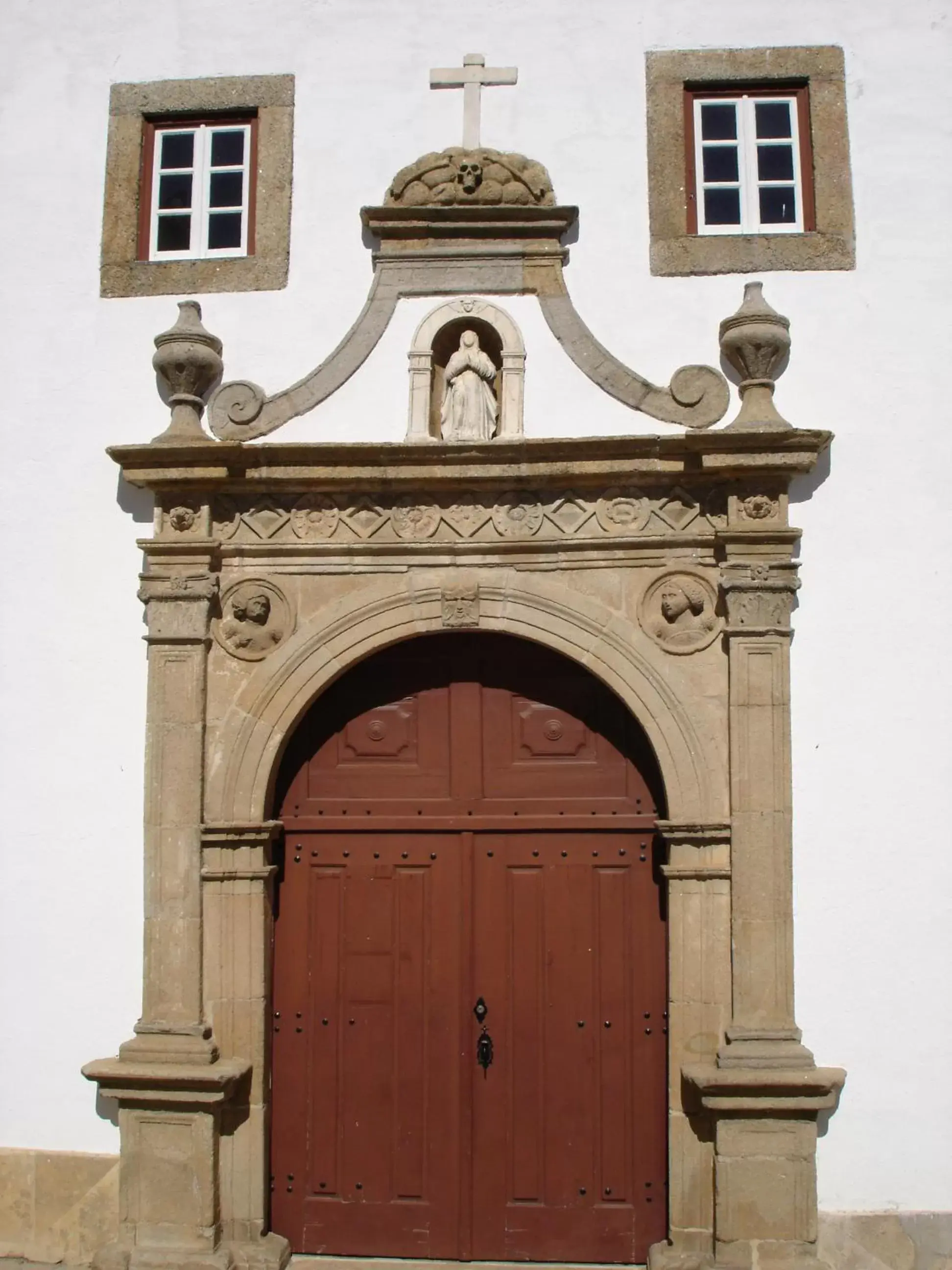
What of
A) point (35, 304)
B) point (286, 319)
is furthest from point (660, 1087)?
point (35, 304)

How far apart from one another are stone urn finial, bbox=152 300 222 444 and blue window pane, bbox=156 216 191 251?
46cm

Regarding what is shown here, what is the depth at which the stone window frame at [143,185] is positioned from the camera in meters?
5.78

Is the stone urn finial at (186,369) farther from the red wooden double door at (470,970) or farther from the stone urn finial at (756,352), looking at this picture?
the stone urn finial at (756,352)

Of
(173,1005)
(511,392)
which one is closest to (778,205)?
(511,392)

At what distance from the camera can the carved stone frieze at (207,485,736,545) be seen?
5453 millimetres

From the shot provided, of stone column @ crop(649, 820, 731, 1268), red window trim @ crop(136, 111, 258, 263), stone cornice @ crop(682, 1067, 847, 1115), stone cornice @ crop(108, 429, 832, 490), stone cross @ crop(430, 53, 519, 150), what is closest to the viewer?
stone cornice @ crop(682, 1067, 847, 1115)

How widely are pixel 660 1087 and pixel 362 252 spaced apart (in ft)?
12.2

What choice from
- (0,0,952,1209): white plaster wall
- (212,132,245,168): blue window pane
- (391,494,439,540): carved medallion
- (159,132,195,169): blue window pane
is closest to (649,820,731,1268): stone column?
(0,0,952,1209): white plaster wall

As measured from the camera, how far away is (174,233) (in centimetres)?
595

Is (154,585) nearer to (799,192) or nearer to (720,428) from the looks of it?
(720,428)

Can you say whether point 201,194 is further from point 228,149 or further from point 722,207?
point 722,207

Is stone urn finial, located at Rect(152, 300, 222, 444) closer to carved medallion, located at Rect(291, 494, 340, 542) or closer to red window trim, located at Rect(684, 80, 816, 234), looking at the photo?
carved medallion, located at Rect(291, 494, 340, 542)

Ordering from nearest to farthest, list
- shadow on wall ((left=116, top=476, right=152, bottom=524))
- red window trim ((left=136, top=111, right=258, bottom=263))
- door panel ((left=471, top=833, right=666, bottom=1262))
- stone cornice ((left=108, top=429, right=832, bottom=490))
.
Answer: stone cornice ((left=108, top=429, right=832, bottom=490))
door panel ((left=471, top=833, right=666, bottom=1262))
shadow on wall ((left=116, top=476, right=152, bottom=524))
red window trim ((left=136, top=111, right=258, bottom=263))

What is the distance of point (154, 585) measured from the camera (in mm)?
5508
